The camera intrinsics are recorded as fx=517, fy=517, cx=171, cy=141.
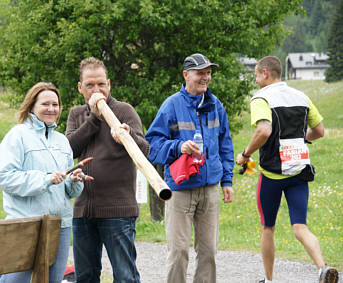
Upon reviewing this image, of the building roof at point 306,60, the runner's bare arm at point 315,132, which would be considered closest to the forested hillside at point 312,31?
the building roof at point 306,60

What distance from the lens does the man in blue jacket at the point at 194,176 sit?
443cm

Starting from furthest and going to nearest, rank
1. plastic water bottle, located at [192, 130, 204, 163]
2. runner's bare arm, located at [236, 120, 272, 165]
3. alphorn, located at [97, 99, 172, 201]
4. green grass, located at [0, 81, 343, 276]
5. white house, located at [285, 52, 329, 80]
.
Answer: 1. white house, located at [285, 52, 329, 80]
2. green grass, located at [0, 81, 343, 276]
3. runner's bare arm, located at [236, 120, 272, 165]
4. plastic water bottle, located at [192, 130, 204, 163]
5. alphorn, located at [97, 99, 172, 201]

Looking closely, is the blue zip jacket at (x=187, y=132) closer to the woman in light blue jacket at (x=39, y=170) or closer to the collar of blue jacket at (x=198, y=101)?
the collar of blue jacket at (x=198, y=101)

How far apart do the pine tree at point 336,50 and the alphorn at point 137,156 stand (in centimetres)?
5866

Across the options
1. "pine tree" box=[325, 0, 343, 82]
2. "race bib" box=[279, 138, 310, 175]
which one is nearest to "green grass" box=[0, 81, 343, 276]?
"race bib" box=[279, 138, 310, 175]

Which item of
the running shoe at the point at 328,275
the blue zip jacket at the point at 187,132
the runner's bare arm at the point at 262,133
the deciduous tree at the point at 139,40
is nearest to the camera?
the blue zip jacket at the point at 187,132

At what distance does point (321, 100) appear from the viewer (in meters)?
46.9

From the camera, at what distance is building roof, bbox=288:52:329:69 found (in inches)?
5123

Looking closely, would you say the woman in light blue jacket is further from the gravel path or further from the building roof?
the building roof

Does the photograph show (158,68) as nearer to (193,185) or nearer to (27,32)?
(27,32)

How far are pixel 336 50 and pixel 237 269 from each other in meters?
56.8

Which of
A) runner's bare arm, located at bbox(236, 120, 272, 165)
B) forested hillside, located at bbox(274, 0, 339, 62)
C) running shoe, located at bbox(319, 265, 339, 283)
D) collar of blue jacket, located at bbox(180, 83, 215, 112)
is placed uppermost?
forested hillside, located at bbox(274, 0, 339, 62)

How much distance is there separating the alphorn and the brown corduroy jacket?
211 mm

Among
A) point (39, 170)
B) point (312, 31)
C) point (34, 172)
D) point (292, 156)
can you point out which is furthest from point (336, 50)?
point (312, 31)
